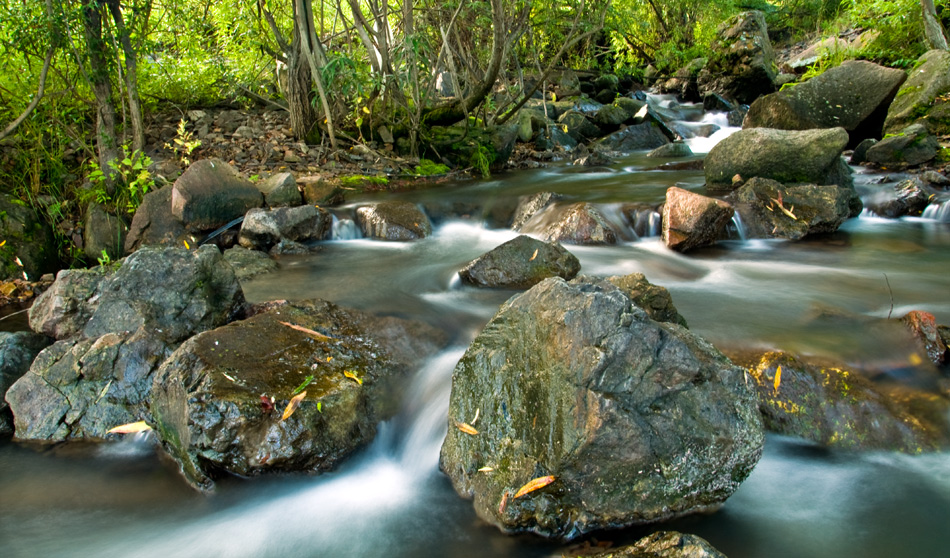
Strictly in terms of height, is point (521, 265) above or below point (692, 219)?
below

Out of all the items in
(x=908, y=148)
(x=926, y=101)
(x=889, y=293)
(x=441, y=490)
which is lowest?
(x=441, y=490)

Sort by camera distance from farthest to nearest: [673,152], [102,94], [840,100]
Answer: [673,152], [840,100], [102,94]

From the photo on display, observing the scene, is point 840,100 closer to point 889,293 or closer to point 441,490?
point 889,293

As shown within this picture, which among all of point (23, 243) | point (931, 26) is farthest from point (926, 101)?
point (23, 243)

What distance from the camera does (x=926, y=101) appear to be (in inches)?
380

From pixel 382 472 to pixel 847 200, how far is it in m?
6.38

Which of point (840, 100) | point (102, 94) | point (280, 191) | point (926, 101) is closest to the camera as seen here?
point (102, 94)

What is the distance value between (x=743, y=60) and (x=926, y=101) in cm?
876

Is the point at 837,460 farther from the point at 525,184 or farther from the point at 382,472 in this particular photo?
the point at 525,184

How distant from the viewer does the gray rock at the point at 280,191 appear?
7539 mm

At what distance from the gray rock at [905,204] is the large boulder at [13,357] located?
877 centimetres

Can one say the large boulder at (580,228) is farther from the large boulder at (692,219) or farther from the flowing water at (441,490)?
the flowing water at (441,490)

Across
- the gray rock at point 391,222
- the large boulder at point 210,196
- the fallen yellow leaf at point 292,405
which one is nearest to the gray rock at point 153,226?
the large boulder at point 210,196

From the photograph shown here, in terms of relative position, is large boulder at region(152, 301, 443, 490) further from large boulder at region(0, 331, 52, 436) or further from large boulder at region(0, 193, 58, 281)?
large boulder at region(0, 193, 58, 281)
